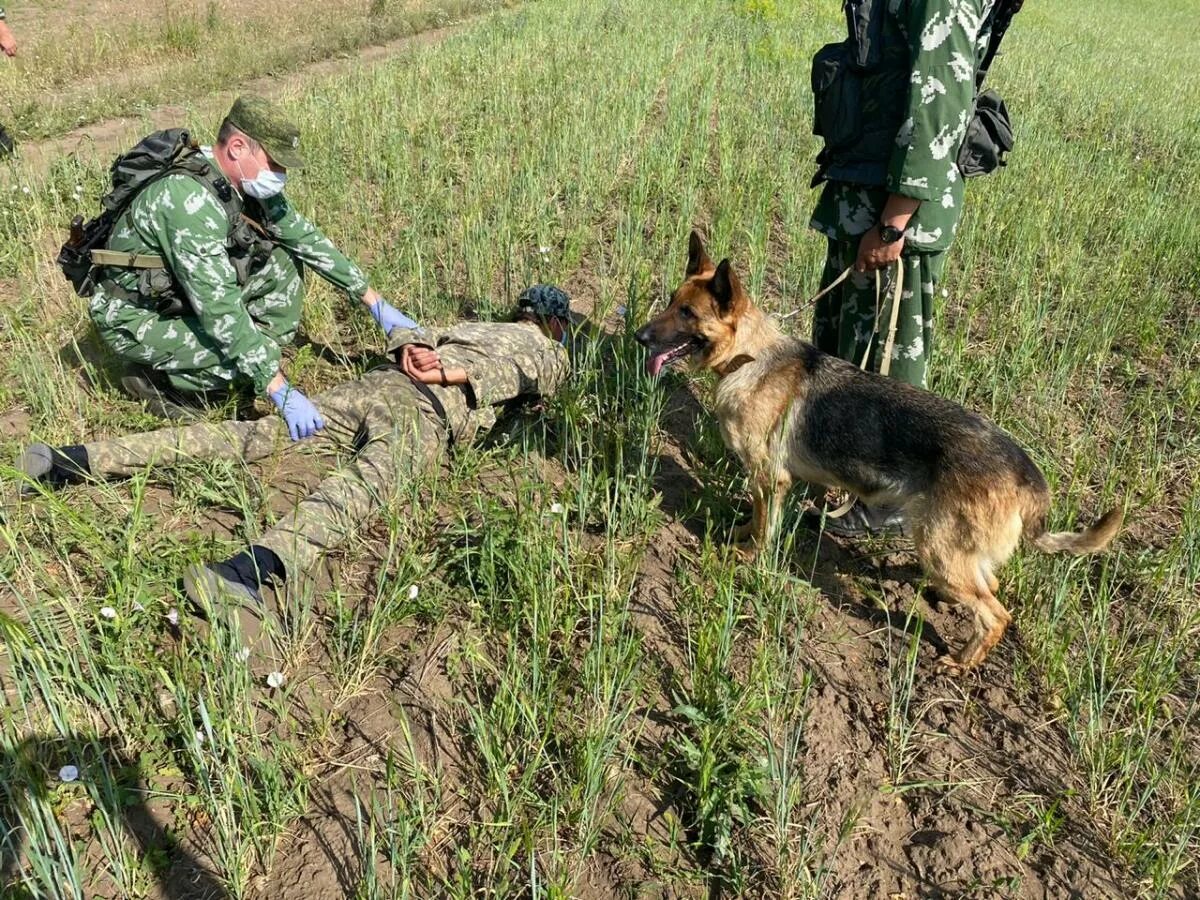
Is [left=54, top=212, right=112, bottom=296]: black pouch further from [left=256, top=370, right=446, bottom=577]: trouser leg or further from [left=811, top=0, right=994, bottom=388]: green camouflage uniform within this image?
[left=811, top=0, right=994, bottom=388]: green camouflage uniform

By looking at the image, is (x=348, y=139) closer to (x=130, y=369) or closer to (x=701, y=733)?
(x=130, y=369)

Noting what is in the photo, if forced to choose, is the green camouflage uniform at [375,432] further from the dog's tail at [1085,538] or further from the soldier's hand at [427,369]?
the dog's tail at [1085,538]

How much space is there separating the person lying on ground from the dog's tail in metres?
2.35

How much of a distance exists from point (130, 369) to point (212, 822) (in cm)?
274

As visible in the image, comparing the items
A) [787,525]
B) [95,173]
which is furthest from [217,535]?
[95,173]

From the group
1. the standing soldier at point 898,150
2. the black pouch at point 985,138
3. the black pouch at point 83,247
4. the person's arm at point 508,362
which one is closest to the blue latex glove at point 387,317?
the person's arm at point 508,362

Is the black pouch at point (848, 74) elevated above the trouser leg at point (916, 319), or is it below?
above

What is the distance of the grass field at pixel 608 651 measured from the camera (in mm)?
1821

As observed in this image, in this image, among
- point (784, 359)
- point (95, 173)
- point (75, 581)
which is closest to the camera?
point (75, 581)

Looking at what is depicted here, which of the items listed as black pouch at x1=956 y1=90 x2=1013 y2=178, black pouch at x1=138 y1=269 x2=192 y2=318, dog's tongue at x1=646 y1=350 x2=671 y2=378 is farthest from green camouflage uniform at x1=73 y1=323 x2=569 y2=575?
black pouch at x1=956 y1=90 x2=1013 y2=178

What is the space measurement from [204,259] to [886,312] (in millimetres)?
3141

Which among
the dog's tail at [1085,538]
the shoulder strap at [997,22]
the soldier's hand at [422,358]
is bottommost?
the dog's tail at [1085,538]

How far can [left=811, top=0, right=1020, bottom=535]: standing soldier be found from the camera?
250 cm

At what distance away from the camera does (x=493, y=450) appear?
11.1 feet
